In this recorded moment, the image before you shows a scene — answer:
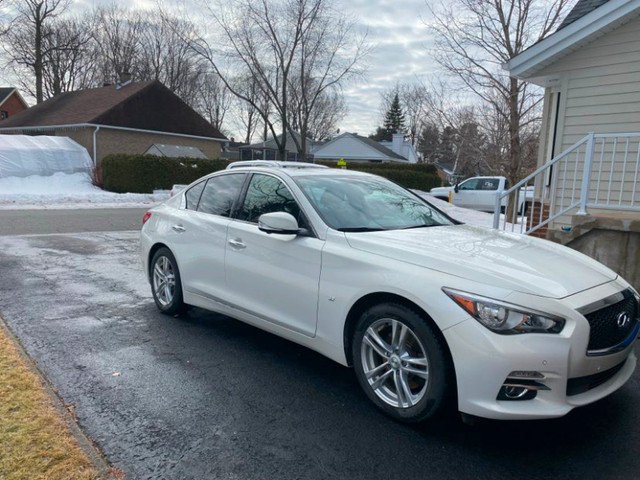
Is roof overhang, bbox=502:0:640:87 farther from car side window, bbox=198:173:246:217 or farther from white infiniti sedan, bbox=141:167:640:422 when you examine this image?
car side window, bbox=198:173:246:217

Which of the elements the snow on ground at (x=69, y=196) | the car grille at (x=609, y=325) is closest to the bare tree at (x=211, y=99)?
the snow on ground at (x=69, y=196)

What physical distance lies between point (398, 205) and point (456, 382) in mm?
1900

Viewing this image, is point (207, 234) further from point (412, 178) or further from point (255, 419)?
point (412, 178)

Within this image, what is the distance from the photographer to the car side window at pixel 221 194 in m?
4.75

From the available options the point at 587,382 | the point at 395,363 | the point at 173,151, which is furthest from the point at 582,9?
the point at 173,151

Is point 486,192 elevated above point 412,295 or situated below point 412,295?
above

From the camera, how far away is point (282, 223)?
3758 mm

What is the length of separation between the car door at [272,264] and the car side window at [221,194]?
186mm

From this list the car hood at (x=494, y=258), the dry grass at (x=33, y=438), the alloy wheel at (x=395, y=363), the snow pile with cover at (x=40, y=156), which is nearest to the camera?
the dry grass at (x=33, y=438)

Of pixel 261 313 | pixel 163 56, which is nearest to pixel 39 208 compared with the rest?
pixel 261 313

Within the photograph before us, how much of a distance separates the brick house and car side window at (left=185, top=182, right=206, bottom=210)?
60.0 m

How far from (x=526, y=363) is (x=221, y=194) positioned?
3.25 meters

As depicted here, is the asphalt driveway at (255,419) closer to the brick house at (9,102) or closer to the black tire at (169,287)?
the black tire at (169,287)

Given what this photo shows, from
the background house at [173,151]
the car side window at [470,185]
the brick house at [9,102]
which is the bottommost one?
the car side window at [470,185]
